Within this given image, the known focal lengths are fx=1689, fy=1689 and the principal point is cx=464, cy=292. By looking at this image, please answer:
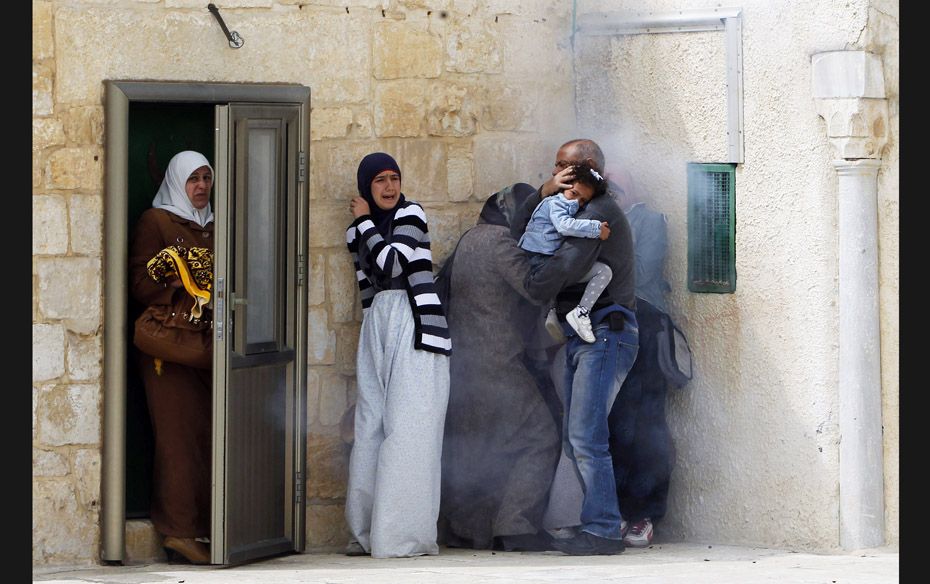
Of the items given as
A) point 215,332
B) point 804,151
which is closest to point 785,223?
point 804,151

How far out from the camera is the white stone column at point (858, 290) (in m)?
8.04

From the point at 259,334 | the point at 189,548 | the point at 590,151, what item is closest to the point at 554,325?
the point at 590,151

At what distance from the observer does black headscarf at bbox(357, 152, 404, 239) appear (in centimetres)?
827

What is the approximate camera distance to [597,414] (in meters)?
8.05

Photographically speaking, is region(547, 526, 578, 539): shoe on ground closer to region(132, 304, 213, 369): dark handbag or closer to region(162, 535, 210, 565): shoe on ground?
region(162, 535, 210, 565): shoe on ground

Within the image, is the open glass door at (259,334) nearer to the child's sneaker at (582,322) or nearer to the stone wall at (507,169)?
the stone wall at (507,169)

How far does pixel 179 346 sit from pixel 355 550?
1323 millimetres

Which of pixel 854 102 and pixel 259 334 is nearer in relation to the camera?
pixel 854 102

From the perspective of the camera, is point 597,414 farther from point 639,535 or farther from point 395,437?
point 395,437

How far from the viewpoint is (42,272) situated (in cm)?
823

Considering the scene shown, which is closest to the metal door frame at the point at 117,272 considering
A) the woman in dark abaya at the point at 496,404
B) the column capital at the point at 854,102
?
the woman in dark abaya at the point at 496,404

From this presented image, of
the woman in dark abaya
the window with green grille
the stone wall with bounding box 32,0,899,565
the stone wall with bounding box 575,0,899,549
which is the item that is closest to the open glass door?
the stone wall with bounding box 32,0,899,565

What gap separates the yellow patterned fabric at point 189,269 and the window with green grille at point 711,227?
2.43 m

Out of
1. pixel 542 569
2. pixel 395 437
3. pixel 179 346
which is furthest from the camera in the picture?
pixel 179 346
